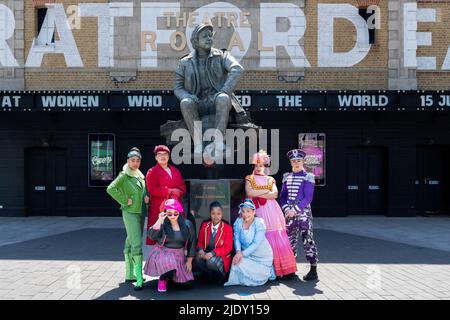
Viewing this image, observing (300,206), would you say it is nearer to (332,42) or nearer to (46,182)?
(332,42)

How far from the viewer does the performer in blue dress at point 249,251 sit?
226 inches

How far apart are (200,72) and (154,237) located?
9.59 feet

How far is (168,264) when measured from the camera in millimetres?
5426

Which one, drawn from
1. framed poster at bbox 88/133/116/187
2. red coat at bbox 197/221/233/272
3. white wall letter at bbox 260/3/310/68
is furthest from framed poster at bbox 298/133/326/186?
red coat at bbox 197/221/233/272

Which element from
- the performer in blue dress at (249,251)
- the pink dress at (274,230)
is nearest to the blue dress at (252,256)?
the performer in blue dress at (249,251)

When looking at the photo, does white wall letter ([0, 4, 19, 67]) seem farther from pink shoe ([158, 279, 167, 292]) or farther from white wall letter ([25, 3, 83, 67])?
pink shoe ([158, 279, 167, 292])

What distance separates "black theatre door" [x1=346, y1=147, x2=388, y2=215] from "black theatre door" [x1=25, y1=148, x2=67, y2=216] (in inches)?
384

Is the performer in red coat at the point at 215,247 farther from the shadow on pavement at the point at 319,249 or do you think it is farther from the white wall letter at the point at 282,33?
the white wall letter at the point at 282,33

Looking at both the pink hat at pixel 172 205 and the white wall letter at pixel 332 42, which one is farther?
the white wall letter at pixel 332 42

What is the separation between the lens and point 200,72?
6871 mm

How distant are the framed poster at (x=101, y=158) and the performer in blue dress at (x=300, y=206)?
8810 mm

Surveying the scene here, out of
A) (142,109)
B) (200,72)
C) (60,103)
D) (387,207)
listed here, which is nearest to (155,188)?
(200,72)

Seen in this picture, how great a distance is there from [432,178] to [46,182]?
44.1ft

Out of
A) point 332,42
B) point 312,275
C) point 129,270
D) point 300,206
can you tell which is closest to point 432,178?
point 332,42
